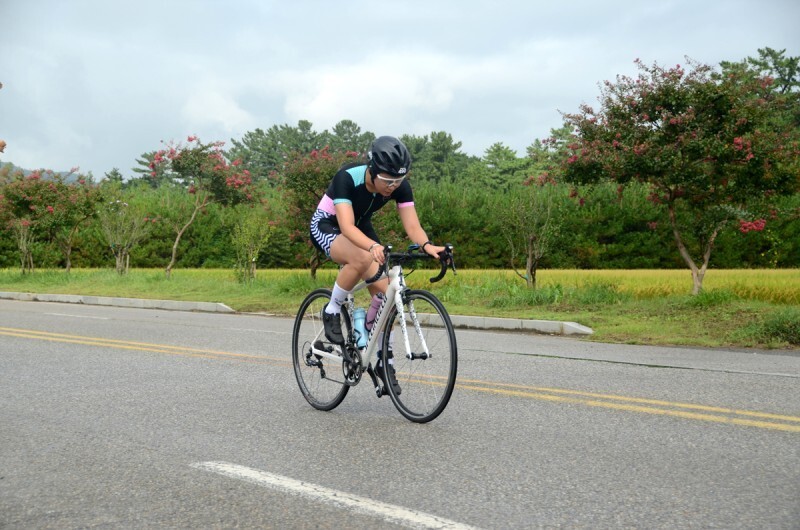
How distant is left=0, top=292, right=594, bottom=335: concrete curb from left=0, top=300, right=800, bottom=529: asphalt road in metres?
4.09

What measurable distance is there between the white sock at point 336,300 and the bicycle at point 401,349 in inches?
1.7

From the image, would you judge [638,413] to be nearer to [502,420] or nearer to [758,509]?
[502,420]

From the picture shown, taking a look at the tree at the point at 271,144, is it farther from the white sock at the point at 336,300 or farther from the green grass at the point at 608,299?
the white sock at the point at 336,300

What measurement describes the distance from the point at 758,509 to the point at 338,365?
3.13 metres

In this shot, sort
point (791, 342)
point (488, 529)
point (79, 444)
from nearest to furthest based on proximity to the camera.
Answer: point (488, 529)
point (79, 444)
point (791, 342)

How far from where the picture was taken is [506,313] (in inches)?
573

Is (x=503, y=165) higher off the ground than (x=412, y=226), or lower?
higher

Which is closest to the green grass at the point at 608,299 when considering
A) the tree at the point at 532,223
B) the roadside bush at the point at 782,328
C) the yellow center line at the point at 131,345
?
the roadside bush at the point at 782,328

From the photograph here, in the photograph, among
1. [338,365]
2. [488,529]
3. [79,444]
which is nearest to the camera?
[488,529]

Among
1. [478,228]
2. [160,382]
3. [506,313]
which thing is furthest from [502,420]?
[478,228]

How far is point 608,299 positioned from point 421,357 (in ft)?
34.6

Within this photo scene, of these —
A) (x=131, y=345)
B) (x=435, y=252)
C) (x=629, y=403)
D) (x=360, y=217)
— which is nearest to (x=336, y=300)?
(x=360, y=217)

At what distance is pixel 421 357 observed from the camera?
522 cm

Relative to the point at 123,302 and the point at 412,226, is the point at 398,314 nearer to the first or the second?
the point at 412,226
